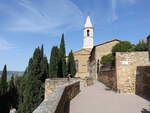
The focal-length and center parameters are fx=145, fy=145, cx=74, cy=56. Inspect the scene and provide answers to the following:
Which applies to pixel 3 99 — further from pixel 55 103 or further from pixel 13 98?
pixel 55 103

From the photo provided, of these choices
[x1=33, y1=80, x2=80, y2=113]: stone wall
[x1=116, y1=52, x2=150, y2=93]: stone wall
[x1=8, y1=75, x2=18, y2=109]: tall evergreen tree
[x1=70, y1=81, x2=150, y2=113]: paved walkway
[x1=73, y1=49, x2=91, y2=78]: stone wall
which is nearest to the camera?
[x1=33, y1=80, x2=80, y2=113]: stone wall

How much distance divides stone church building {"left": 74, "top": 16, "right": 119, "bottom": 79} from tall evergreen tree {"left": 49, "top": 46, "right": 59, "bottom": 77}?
22.3ft

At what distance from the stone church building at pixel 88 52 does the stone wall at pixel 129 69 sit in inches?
621

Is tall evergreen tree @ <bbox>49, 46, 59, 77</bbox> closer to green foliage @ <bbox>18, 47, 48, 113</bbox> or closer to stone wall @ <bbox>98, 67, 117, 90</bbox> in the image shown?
green foliage @ <bbox>18, 47, 48, 113</bbox>

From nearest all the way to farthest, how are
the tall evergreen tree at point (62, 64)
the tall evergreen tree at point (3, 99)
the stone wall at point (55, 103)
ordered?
the stone wall at point (55, 103)
the tall evergreen tree at point (62, 64)
the tall evergreen tree at point (3, 99)

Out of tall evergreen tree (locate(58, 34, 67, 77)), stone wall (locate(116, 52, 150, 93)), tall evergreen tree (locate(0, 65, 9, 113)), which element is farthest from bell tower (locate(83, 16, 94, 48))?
stone wall (locate(116, 52, 150, 93))

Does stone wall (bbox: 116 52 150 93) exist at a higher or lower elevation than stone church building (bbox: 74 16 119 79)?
lower

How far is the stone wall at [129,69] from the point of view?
25.7ft

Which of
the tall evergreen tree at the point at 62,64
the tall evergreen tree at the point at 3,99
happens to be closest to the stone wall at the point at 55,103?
the tall evergreen tree at the point at 62,64

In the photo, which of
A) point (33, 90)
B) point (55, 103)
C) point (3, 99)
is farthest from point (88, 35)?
point (55, 103)

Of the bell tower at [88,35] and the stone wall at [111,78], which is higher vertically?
the bell tower at [88,35]

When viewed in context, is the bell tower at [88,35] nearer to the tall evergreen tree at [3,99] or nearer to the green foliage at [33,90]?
the tall evergreen tree at [3,99]

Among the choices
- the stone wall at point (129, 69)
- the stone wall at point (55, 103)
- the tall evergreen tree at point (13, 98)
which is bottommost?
the tall evergreen tree at point (13, 98)

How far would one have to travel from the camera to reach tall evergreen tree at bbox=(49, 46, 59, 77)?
20172 millimetres
